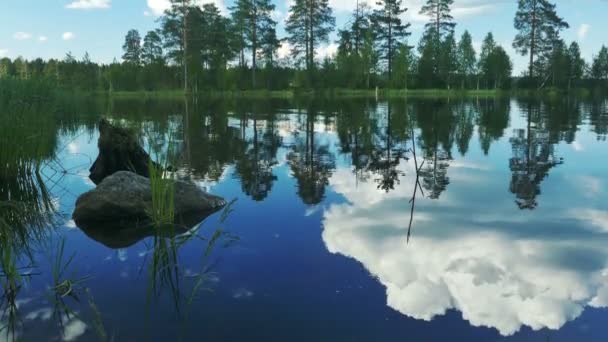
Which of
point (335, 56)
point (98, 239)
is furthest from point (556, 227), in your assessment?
point (335, 56)

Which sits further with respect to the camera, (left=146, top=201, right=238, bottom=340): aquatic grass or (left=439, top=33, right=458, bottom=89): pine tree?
(left=439, top=33, right=458, bottom=89): pine tree

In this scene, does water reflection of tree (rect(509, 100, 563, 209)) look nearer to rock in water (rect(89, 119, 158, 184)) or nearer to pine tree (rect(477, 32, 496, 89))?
rock in water (rect(89, 119, 158, 184))

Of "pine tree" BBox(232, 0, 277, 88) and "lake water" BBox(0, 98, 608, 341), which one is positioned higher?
"pine tree" BBox(232, 0, 277, 88)

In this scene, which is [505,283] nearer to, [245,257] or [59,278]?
[245,257]

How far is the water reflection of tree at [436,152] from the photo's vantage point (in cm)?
817

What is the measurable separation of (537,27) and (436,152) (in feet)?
198

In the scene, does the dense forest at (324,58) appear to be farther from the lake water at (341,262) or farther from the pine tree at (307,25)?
the lake water at (341,262)

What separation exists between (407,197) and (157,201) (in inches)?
138

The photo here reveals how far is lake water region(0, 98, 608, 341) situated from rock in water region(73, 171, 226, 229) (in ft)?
0.81

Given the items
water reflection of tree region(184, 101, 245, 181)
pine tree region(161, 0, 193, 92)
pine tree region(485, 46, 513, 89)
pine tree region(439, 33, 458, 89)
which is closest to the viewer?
water reflection of tree region(184, 101, 245, 181)

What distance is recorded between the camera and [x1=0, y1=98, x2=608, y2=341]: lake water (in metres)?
3.44

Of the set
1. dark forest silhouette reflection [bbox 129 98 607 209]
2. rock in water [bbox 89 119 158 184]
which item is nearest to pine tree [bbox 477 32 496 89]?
dark forest silhouette reflection [bbox 129 98 607 209]

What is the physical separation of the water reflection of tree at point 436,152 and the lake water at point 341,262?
0.27ft

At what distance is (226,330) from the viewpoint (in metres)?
3.35
